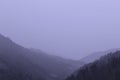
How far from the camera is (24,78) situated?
49375 mm

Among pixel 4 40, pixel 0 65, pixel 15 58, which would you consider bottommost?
pixel 0 65

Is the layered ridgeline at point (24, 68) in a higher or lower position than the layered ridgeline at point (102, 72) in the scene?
higher

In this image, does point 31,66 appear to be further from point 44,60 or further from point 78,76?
point 78,76

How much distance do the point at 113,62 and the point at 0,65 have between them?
2675 centimetres

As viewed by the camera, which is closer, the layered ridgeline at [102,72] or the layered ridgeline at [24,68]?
the layered ridgeline at [102,72]

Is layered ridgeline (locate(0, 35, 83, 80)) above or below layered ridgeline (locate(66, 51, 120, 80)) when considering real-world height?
above

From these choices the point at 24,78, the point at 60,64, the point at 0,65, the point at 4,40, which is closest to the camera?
the point at 24,78

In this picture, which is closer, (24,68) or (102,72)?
(102,72)

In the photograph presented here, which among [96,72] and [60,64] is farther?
[60,64]

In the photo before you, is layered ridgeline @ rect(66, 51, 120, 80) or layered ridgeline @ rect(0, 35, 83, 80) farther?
layered ridgeline @ rect(0, 35, 83, 80)

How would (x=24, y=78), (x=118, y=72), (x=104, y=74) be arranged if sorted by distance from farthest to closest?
(x=24, y=78) < (x=104, y=74) < (x=118, y=72)

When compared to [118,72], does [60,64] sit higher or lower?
higher

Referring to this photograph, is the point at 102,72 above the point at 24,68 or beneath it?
beneath

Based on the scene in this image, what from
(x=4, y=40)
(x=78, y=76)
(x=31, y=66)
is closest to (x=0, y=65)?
(x=31, y=66)
